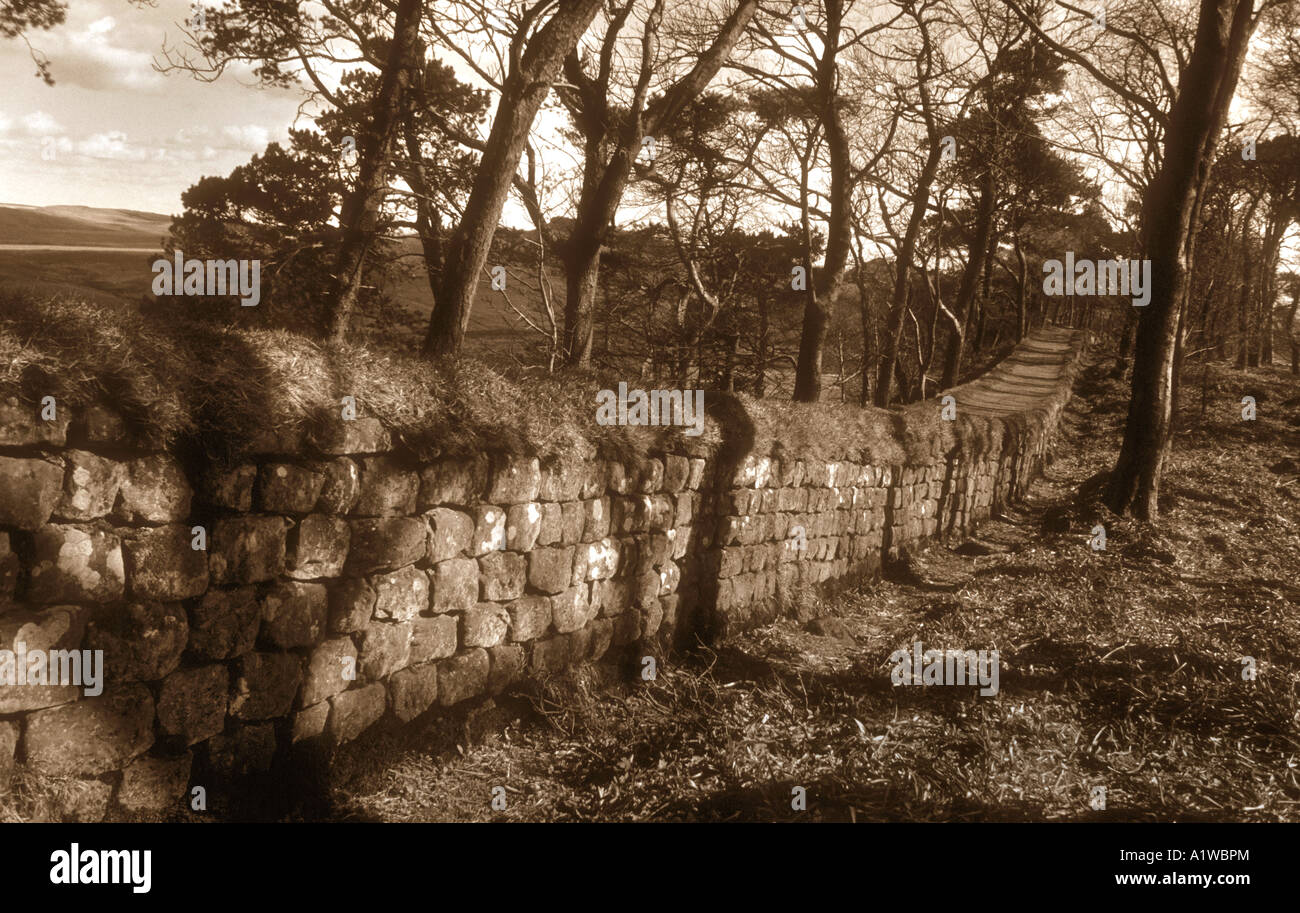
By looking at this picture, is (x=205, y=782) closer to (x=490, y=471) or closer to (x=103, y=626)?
(x=103, y=626)

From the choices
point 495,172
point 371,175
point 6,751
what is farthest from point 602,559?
point 371,175

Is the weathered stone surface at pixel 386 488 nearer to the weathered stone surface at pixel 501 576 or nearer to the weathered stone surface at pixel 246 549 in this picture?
the weathered stone surface at pixel 246 549

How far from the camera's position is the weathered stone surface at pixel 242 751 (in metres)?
3.88

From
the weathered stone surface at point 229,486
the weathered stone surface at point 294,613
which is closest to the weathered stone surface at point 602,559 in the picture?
the weathered stone surface at point 294,613

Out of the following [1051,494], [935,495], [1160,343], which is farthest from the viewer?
[1051,494]

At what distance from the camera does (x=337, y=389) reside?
4.35 meters

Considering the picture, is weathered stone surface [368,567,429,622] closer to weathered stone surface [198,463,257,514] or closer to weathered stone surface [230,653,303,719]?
weathered stone surface [230,653,303,719]

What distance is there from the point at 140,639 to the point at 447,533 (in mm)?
1641

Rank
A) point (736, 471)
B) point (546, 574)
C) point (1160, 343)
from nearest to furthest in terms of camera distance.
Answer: point (546, 574) < point (736, 471) < point (1160, 343)

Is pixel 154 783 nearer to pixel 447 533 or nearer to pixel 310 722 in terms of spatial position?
pixel 310 722

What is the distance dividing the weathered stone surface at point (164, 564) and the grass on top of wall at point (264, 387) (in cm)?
35

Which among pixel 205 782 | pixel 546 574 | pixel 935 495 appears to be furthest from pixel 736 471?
pixel 935 495

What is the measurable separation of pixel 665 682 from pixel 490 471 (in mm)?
2112

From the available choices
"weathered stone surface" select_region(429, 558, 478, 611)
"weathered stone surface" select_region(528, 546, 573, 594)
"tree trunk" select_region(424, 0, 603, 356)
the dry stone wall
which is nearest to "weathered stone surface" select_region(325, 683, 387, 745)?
the dry stone wall
